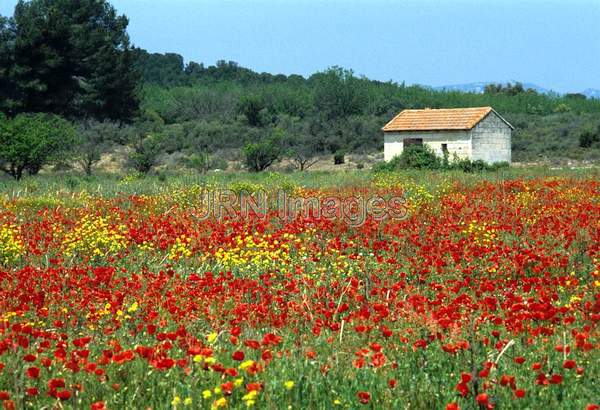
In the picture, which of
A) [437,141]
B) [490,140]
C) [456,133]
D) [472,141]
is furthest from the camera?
[490,140]

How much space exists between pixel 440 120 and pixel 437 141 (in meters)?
1.16

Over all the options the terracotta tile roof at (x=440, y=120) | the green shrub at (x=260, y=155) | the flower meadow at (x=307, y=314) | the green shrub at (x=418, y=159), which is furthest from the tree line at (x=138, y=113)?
the flower meadow at (x=307, y=314)

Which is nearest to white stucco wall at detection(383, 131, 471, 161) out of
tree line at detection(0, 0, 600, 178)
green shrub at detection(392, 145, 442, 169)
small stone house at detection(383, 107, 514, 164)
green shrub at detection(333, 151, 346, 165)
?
small stone house at detection(383, 107, 514, 164)

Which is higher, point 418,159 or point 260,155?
point 260,155

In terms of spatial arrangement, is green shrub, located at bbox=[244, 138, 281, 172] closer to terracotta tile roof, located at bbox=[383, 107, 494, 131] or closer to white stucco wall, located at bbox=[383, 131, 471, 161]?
white stucco wall, located at bbox=[383, 131, 471, 161]

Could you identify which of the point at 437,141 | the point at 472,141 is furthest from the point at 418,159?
the point at 437,141

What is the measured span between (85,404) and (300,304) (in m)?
2.44

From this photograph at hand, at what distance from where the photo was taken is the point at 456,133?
3922 centimetres

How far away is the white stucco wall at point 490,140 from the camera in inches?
1544

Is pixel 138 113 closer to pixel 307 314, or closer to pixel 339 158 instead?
pixel 339 158

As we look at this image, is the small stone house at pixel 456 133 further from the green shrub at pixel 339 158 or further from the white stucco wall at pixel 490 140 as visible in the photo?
the green shrub at pixel 339 158

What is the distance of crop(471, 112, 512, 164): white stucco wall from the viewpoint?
129 feet

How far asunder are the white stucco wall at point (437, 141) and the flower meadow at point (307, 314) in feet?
82.5

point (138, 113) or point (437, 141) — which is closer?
point (437, 141)
